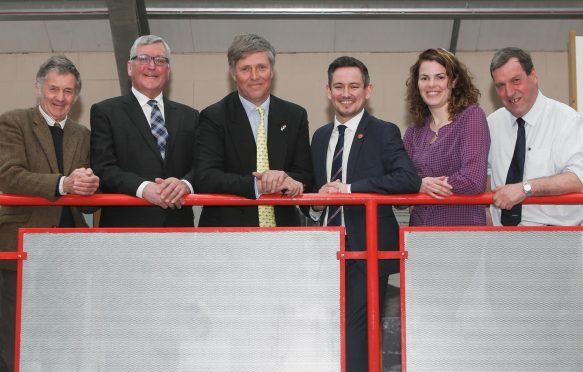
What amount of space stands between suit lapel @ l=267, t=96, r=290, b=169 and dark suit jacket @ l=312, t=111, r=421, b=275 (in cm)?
18

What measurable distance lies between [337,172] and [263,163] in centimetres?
33

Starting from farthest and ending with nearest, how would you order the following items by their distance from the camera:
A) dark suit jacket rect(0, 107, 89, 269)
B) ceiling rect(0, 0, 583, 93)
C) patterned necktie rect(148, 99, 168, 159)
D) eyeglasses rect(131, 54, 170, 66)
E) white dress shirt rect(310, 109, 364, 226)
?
ceiling rect(0, 0, 583, 93)
eyeglasses rect(131, 54, 170, 66)
patterned necktie rect(148, 99, 168, 159)
white dress shirt rect(310, 109, 364, 226)
dark suit jacket rect(0, 107, 89, 269)

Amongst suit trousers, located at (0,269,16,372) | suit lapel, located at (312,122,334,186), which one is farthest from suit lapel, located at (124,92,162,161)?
suit trousers, located at (0,269,16,372)

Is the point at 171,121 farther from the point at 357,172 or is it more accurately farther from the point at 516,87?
the point at 516,87

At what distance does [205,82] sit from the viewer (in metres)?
7.66

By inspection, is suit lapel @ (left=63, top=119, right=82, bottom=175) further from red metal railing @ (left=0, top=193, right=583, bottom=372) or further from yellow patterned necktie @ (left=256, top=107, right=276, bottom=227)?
yellow patterned necktie @ (left=256, top=107, right=276, bottom=227)

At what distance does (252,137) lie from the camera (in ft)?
10.6

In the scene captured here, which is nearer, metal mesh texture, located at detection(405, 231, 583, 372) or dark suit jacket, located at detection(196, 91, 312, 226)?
metal mesh texture, located at detection(405, 231, 583, 372)

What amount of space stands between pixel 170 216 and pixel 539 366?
5.49 feet

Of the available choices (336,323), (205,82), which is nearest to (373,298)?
(336,323)

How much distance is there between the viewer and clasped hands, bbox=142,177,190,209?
9.61 feet

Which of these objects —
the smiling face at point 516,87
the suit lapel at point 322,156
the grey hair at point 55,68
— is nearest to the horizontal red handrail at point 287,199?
the suit lapel at point 322,156

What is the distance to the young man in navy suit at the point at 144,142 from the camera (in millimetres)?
3162

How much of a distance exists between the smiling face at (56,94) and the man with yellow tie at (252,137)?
0.67 metres
